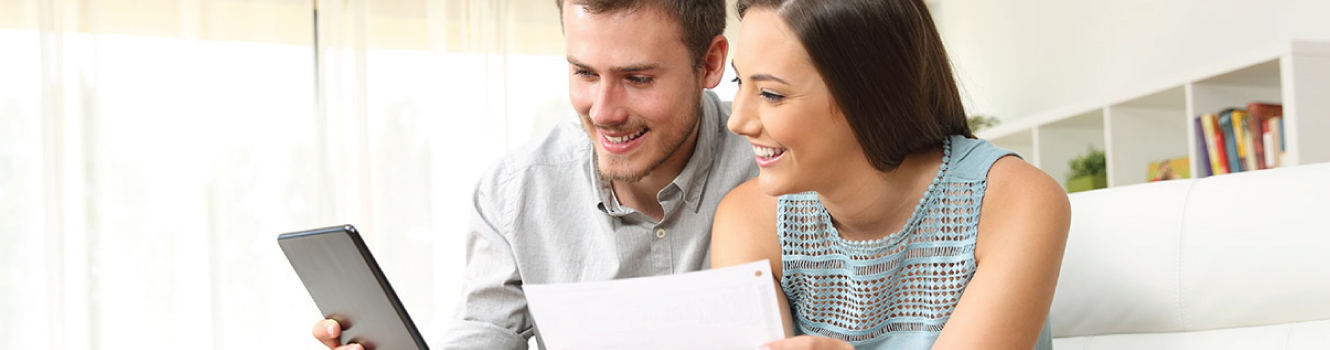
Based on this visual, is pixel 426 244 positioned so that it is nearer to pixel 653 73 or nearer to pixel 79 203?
pixel 79 203

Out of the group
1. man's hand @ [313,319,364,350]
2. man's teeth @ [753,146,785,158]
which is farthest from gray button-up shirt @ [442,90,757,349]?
man's teeth @ [753,146,785,158]

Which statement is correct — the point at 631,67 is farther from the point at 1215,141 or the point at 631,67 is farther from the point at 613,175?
the point at 1215,141

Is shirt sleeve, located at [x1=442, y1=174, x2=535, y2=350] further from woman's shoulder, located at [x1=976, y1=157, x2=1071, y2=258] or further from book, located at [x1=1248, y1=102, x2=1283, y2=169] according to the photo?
book, located at [x1=1248, y1=102, x2=1283, y2=169]

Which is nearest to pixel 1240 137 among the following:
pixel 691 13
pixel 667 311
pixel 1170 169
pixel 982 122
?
pixel 1170 169

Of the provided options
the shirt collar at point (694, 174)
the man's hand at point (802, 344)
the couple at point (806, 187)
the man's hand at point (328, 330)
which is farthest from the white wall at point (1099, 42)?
the man's hand at point (328, 330)

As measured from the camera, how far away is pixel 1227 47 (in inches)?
103

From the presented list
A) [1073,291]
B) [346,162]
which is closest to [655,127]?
[1073,291]

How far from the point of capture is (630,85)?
1514 mm

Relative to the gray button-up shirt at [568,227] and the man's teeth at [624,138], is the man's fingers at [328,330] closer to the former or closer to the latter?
the gray button-up shirt at [568,227]

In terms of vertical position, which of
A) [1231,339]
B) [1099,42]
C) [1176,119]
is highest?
[1099,42]

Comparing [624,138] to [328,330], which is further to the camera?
[624,138]

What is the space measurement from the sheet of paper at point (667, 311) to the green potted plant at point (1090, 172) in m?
2.13

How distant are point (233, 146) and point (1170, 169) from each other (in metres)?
3.18

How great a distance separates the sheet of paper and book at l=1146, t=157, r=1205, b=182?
6.11 ft
